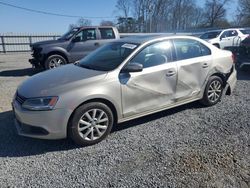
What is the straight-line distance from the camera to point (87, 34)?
374 inches

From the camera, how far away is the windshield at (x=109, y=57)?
4.03m

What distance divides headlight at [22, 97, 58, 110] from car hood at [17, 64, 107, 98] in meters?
0.06

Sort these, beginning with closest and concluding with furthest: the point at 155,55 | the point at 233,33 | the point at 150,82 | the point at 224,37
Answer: the point at 150,82
the point at 155,55
the point at 224,37
the point at 233,33

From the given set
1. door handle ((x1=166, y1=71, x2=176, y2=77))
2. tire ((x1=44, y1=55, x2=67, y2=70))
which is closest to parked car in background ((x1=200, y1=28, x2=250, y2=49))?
tire ((x1=44, y1=55, x2=67, y2=70))

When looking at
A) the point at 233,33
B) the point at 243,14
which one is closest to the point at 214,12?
the point at 243,14

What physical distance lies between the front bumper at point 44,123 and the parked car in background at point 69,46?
5.91 m

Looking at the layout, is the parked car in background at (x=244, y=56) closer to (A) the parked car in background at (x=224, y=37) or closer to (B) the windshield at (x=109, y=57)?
(B) the windshield at (x=109, y=57)

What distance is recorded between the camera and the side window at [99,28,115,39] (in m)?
9.67

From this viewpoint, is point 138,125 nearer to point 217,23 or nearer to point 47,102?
point 47,102

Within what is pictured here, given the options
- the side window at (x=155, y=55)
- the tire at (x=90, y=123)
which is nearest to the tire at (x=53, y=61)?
the side window at (x=155, y=55)

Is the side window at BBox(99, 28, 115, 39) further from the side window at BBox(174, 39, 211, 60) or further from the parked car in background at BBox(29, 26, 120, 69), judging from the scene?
the side window at BBox(174, 39, 211, 60)

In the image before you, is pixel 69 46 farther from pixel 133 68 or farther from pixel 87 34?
pixel 133 68

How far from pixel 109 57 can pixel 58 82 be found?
117 cm

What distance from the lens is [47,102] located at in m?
3.34
